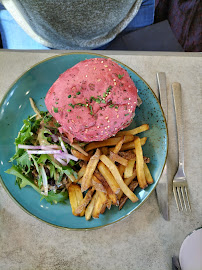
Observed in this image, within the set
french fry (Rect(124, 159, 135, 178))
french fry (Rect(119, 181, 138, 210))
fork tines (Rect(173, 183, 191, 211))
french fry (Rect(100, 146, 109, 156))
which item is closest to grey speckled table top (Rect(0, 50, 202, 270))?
fork tines (Rect(173, 183, 191, 211))

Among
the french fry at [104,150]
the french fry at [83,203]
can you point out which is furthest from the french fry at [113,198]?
the french fry at [104,150]

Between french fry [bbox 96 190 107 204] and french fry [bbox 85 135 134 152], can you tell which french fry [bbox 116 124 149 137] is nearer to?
french fry [bbox 85 135 134 152]

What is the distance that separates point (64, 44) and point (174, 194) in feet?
4.02

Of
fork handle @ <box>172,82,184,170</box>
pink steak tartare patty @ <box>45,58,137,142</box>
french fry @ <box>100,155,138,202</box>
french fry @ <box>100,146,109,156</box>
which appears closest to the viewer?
pink steak tartare patty @ <box>45,58,137,142</box>

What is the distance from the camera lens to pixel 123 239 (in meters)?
1.58

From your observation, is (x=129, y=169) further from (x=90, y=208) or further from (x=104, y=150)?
(x=90, y=208)

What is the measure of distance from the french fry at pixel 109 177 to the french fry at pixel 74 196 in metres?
0.18

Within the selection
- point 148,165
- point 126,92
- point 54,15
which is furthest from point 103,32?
point 148,165

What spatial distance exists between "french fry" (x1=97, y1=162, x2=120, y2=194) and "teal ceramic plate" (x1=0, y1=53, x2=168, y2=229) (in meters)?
0.15

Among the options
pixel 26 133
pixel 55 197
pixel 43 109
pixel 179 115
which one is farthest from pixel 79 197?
pixel 179 115

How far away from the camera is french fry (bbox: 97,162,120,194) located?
1433 millimetres

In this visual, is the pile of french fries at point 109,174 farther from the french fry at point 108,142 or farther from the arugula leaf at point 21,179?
the arugula leaf at point 21,179

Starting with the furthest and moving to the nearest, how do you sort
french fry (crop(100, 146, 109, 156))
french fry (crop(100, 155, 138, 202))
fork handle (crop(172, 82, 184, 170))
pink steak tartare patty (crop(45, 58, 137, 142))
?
fork handle (crop(172, 82, 184, 170)), french fry (crop(100, 146, 109, 156)), french fry (crop(100, 155, 138, 202)), pink steak tartare patty (crop(45, 58, 137, 142))

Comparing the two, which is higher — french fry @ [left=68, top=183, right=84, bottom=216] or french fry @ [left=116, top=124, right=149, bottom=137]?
french fry @ [left=116, top=124, right=149, bottom=137]
